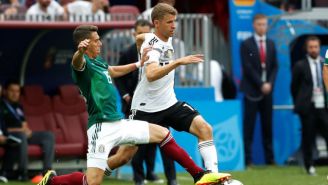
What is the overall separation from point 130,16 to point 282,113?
4064 millimetres

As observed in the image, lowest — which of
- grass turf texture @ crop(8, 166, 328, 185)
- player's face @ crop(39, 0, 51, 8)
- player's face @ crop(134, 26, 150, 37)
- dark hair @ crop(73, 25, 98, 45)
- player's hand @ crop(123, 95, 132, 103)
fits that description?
grass turf texture @ crop(8, 166, 328, 185)

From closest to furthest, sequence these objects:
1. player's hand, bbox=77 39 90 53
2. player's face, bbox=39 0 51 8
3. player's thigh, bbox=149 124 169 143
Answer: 1. player's hand, bbox=77 39 90 53
2. player's thigh, bbox=149 124 169 143
3. player's face, bbox=39 0 51 8

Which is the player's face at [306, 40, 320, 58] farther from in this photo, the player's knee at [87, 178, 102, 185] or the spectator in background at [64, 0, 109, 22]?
the player's knee at [87, 178, 102, 185]

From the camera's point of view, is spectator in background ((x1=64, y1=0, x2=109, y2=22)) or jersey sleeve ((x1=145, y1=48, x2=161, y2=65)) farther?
spectator in background ((x1=64, y1=0, x2=109, y2=22))

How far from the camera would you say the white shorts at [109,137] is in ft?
37.0

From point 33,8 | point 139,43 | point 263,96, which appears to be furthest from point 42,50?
point 139,43

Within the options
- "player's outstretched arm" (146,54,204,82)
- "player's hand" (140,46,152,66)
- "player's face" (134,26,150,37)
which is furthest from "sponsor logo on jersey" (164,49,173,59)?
"player's face" (134,26,150,37)

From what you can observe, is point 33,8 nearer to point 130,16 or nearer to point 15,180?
point 130,16

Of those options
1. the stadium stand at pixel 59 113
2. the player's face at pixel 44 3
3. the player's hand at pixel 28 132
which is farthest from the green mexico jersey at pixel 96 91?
the stadium stand at pixel 59 113

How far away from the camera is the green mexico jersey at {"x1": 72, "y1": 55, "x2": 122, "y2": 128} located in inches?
450

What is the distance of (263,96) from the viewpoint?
1831cm

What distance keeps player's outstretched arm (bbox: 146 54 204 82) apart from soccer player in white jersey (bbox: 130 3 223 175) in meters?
0.01

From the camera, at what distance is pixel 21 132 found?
16.1 m

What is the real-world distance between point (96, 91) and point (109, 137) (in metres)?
0.52
